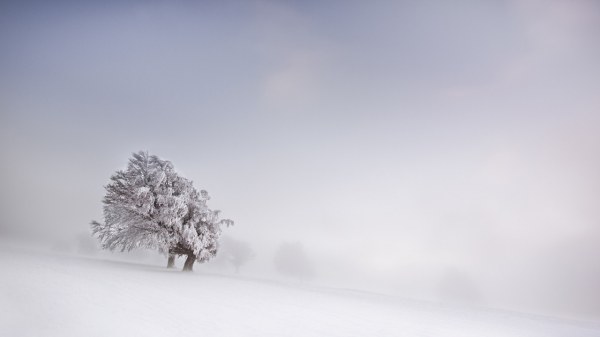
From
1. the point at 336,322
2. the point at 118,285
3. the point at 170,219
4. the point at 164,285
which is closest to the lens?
the point at 336,322

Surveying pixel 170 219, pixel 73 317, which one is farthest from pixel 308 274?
pixel 73 317

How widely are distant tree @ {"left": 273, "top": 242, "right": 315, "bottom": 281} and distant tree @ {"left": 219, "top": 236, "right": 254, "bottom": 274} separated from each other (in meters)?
8.32

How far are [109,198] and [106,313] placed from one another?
61.2ft

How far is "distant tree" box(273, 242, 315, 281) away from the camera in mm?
78062

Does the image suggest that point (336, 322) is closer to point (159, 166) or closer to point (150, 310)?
point (150, 310)

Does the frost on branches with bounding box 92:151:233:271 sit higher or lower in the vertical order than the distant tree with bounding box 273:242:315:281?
higher

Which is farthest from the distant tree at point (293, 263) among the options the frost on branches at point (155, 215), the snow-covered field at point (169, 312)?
the snow-covered field at point (169, 312)

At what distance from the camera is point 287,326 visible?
1334 cm

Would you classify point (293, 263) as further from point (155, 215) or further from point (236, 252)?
point (155, 215)

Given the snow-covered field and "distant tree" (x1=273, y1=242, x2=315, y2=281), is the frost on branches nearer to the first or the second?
the snow-covered field

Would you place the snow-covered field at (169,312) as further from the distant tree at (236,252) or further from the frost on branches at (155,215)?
the distant tree at (236,252)

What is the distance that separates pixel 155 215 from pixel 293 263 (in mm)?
56974

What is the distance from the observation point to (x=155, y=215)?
27.3 metres

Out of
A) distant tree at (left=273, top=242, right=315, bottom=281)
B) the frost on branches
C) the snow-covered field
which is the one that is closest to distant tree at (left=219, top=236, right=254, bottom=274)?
distant tree at (left=273, top=242, right=315, bottom=281)
